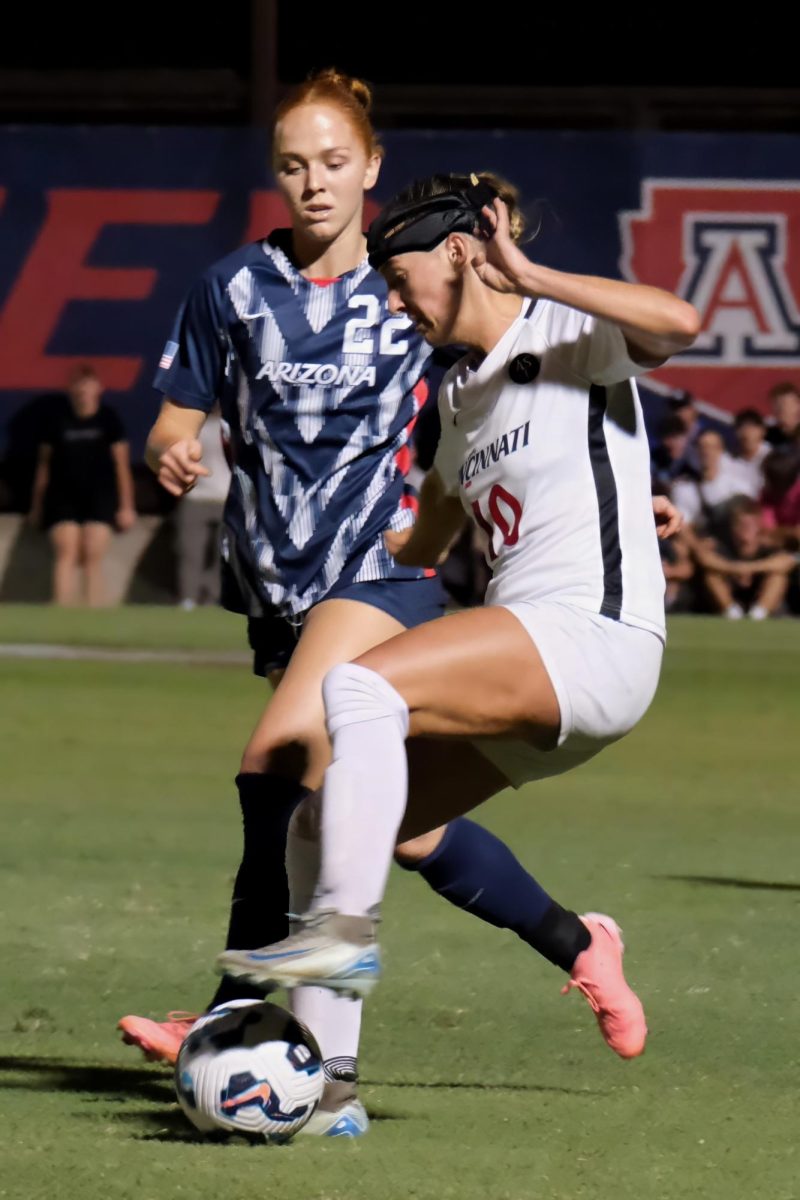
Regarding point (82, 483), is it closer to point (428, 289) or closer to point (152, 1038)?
point (152, 1038)

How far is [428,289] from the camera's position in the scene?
4.38 m

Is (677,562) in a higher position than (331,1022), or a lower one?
lower

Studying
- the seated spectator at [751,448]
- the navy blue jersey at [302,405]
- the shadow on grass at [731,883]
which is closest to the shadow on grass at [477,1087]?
the navy blue jersey at [302,405]

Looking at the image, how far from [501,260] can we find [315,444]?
100 cm

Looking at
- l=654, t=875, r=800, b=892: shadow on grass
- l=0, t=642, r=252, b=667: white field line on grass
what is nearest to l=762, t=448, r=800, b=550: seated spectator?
l=0, t=642, r=252, b=667: white field line on grass

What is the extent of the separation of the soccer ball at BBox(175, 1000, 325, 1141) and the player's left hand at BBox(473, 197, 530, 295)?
4.73 feet

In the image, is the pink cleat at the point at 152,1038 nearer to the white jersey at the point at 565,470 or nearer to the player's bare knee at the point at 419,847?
the player's bare knee at the point at 419,847

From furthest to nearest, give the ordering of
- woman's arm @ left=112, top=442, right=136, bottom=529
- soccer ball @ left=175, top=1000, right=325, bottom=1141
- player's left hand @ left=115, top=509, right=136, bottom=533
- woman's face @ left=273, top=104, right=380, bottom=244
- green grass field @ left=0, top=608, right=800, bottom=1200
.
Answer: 1. player's left hand @ left=115, top=509, right=136, bottom=533
2. woman's arm @ left=112, top=442, right=136, bottom=529
3. woman's face @ left=273, top=104, right=380, bottom=244
4. soccer ball @ left=175, top=1000, right=325, bottom=1141
5. green grass field @ left=0, top=608, right=800, bottom=1200

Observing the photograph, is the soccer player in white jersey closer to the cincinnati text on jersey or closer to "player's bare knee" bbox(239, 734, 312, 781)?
the cincinnati text on jersey

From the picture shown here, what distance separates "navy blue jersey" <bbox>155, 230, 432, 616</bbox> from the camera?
496 centimetres

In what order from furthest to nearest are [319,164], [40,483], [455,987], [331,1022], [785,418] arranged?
[40,483] < [785,418] < [455,987] < [319,164] < [331,1022]

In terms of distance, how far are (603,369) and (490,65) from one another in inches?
655

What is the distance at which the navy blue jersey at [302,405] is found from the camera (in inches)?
195

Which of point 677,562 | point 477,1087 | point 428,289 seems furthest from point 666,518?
point 677,562
